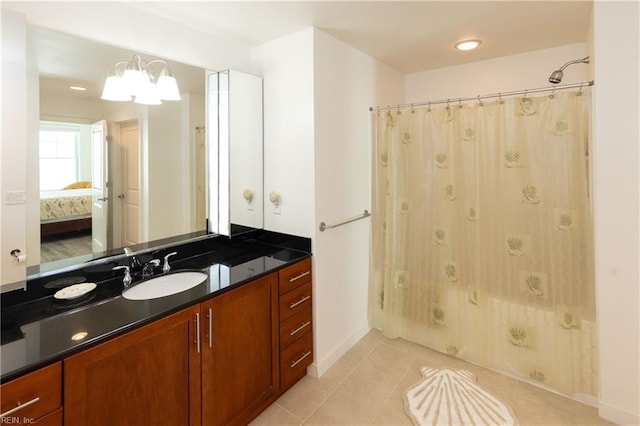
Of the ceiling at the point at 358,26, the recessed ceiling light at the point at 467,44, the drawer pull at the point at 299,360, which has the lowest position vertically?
the drawer pull at the point at 299,360

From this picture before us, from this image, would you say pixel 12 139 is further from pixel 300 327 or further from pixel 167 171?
pixel 300 327

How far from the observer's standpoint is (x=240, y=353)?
5.73 ft

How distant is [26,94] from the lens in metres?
1.46

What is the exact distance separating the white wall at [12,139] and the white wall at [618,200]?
2789 millimetres

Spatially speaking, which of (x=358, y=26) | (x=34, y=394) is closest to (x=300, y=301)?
(x=34, y=394)

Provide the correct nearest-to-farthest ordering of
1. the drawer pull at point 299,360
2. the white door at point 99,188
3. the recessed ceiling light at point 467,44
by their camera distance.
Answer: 1. the white door at point 99,188
2. the drawer pull at point 299,360
3. the recessed ceiling light at point 467,44

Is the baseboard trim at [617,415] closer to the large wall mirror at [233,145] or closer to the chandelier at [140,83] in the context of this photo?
the large wall mirror at [233,145]

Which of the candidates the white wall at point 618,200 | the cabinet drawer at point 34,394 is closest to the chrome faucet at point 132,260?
the cabinet drawer at point 34,394

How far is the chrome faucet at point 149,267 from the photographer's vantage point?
5.99ft

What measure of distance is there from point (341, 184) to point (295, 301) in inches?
36.1

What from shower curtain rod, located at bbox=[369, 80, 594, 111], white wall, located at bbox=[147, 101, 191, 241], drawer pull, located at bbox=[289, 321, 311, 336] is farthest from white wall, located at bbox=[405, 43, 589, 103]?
drawer pull, located at bbox=[289, 321, 311, 336]

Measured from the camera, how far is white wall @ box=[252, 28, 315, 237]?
2160mm

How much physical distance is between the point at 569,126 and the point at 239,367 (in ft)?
7.58

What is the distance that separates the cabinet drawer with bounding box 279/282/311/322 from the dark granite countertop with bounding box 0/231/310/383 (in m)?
0.21
